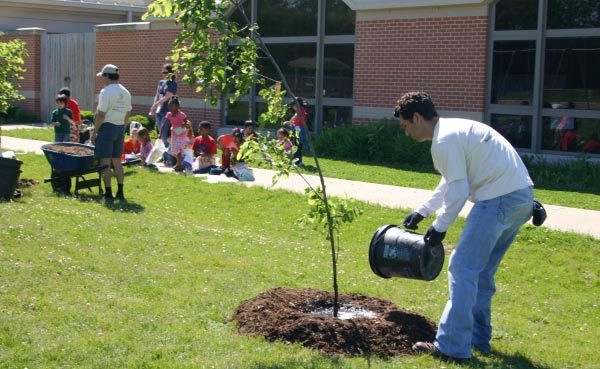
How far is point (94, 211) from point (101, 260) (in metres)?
3.03

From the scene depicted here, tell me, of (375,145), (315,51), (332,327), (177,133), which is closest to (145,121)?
(315,51)

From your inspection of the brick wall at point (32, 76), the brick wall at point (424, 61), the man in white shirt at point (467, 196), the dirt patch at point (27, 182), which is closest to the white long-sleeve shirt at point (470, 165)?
the man in white shirt at point (467, 196)

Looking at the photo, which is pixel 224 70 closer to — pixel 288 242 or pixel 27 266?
pixel 27 266

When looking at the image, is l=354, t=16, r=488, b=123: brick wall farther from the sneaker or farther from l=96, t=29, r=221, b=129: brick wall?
the sneaker

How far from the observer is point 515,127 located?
16.8m

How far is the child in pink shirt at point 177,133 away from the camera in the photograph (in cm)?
1614

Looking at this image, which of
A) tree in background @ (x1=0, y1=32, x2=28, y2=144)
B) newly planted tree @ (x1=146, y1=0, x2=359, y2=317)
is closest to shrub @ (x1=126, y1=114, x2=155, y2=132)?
tree in background @ (x1=0, y1=32, x2=28, y2=144)

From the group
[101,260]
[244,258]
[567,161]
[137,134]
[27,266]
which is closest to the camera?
[27,266]

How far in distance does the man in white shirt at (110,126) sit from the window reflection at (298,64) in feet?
27.2

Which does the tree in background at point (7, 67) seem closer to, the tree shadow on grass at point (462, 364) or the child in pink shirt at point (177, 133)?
the child in pink shirt at point (177, 133)

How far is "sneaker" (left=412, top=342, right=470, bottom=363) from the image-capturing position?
5980 mm

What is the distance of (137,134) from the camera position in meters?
16.7

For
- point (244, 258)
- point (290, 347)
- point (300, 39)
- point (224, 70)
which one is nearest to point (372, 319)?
point (290, 347)

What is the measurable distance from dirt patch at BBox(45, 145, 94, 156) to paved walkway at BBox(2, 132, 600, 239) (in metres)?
2.69
